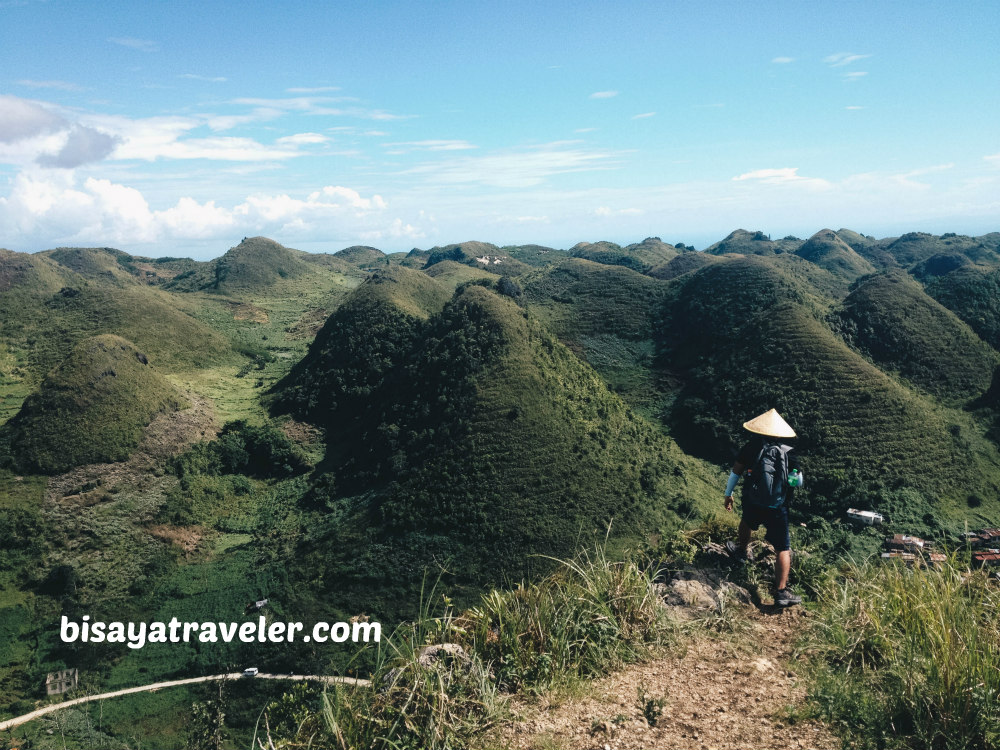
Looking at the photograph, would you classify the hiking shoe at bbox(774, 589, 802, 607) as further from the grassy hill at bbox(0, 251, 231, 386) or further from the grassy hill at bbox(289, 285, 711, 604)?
the grassy hill at bbox(0, 251, 231, 386)

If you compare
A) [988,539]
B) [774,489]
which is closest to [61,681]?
[774,489]

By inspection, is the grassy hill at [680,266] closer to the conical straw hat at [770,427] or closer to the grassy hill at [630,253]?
the grassy hill at [630,253]

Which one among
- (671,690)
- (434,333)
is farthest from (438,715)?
(434,333)

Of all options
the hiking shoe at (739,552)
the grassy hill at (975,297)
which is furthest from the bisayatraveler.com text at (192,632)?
the grassy hill at (975,297)

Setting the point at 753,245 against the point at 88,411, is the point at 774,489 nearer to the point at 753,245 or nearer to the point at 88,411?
the point at 88,411

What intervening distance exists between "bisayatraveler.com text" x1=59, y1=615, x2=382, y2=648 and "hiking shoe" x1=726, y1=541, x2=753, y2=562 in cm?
2678

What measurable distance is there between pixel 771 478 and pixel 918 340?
74.4 m

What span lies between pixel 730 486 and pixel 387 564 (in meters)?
31.2

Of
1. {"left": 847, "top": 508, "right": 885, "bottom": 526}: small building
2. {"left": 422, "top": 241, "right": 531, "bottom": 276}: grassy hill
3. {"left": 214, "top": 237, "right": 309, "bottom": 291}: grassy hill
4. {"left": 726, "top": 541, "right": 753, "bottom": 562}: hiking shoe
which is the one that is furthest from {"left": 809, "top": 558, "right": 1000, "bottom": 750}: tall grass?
{"left": 422, "top": 241, "right": 531, "bottom": 276}: grassy hill

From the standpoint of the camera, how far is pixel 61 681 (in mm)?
29594

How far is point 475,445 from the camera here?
42656 mm

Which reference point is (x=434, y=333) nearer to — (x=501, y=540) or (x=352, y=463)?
(x=352, y=463)

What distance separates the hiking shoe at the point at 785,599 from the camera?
27.3 feet

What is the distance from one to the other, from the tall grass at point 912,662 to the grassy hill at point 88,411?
179 ft
